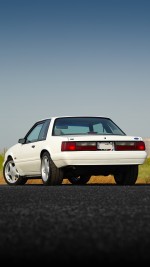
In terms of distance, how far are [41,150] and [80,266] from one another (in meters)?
9.28

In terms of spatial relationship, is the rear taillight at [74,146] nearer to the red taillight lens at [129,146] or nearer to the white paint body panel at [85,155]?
the white paint body panel at [85,155]

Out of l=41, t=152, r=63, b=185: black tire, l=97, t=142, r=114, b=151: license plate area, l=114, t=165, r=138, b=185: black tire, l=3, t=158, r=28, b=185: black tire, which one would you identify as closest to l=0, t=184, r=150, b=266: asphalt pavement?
l=97, t=142, r=114, b=151: license plate area

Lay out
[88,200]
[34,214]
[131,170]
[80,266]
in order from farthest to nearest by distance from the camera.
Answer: [131,170] → [88,200] → [34,214] → [80,266]

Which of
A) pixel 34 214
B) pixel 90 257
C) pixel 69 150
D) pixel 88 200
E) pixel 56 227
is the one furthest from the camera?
pixel 69 150

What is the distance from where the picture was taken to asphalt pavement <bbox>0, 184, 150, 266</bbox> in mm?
3912

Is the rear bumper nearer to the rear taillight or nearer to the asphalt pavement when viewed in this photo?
the rear taillight

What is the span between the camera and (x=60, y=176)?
1249 centimetres

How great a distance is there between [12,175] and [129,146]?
3.31 meters

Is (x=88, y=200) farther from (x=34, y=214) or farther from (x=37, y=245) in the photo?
(x=37, y=245)

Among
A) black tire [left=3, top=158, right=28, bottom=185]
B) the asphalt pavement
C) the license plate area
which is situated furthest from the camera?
black tire [left=3, top=158, right=28, bottom=185]

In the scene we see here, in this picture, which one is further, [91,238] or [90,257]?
[91,238]

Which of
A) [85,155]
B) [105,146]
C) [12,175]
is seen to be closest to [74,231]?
[85,155]

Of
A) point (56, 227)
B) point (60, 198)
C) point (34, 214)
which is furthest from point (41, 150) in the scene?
point (56, 227)

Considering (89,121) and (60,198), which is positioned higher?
(89,121)
